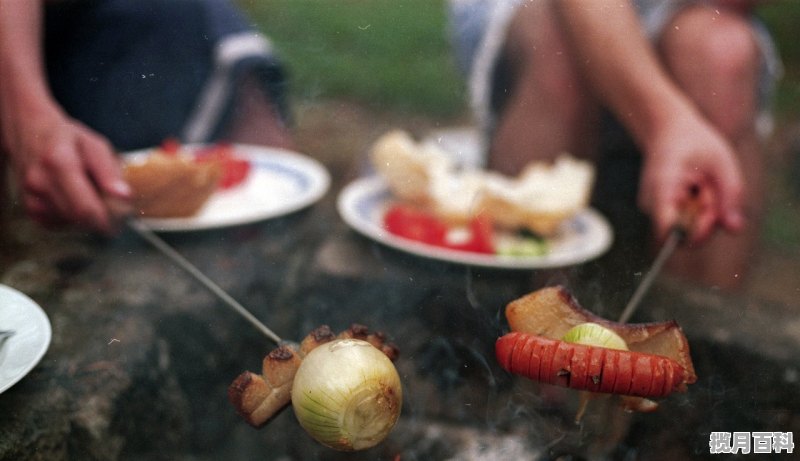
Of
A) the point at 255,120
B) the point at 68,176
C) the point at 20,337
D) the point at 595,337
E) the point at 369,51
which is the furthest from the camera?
the point at 255,120

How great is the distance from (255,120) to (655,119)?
1587mm

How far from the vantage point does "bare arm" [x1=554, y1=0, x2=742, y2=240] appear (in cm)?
187

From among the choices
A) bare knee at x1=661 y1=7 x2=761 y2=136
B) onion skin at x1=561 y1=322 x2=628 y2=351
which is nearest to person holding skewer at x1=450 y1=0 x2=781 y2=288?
bare knee at x1=661 y1=7 x2=761 y2=136

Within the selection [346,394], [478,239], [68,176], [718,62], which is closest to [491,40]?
[718,62]

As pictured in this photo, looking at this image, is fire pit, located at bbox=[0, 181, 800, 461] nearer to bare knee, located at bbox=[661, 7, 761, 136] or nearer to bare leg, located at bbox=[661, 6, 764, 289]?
bare leg, located at bbox=[661, 6, 764, 289]

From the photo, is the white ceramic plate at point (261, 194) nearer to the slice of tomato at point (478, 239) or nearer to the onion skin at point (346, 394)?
the slice of tomato at point (478, 239)

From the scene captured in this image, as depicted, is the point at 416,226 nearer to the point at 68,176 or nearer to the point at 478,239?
the point at 478,239

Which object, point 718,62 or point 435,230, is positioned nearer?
point 435,230

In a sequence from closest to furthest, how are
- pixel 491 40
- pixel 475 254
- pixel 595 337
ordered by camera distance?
pixel 595 337 → pixel 475 254 → pixel 491 40

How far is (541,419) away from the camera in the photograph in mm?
1603

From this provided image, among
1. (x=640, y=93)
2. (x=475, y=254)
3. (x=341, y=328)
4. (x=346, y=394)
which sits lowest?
(x=341, y=328)

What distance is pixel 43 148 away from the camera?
167cm

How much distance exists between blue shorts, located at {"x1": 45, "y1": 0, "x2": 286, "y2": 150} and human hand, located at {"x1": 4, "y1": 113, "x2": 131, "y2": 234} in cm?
35

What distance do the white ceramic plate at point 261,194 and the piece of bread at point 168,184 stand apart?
4 centimetres
